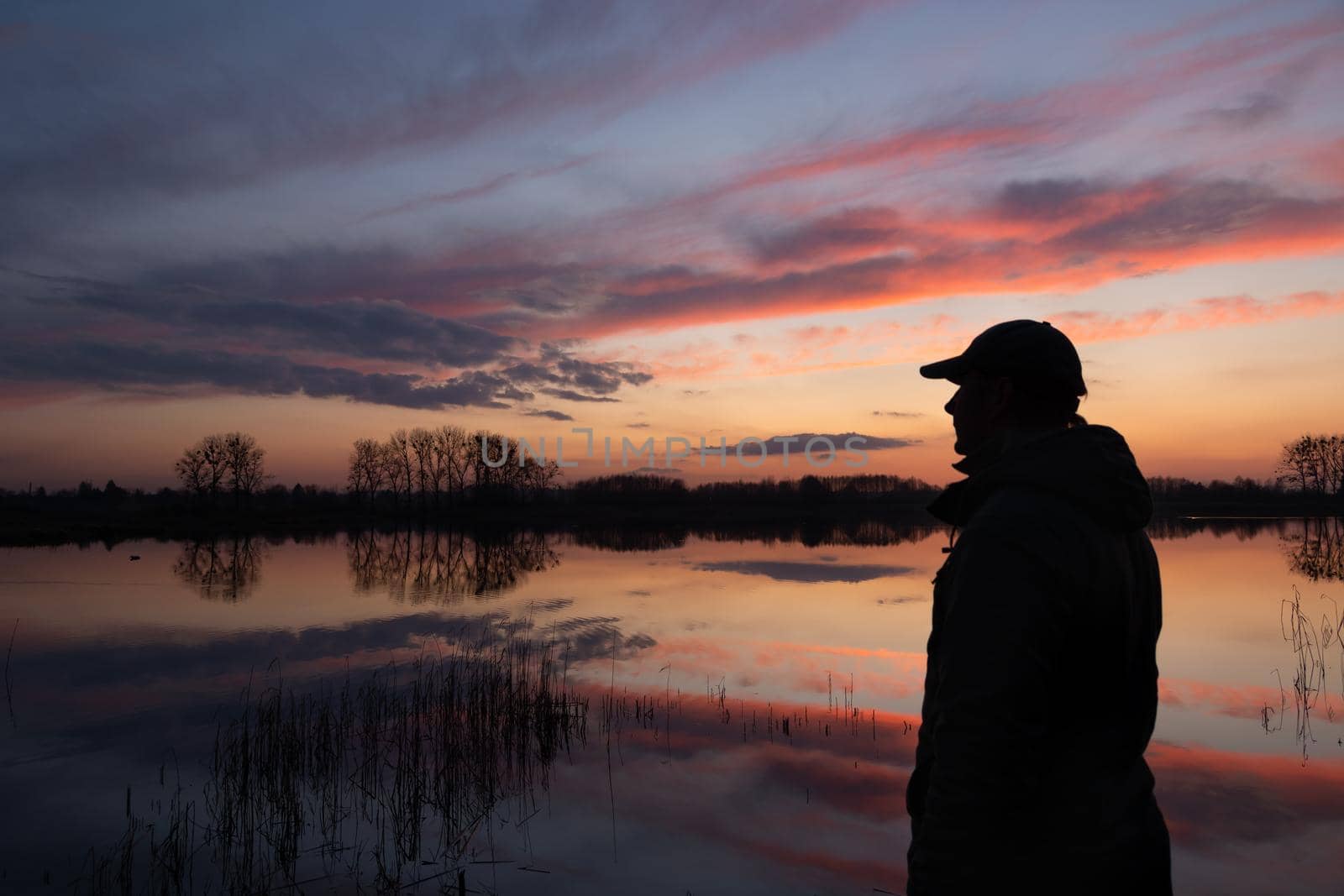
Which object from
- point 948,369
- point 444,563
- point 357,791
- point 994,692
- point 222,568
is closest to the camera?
point 994,692

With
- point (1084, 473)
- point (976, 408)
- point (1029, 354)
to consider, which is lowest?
point (1084, 473)

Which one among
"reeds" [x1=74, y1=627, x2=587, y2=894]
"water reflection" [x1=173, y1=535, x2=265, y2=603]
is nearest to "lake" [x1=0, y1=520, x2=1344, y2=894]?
"reeds" [x1=74, y1=627, x2=587, y2=894]

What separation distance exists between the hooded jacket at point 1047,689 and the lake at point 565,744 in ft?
19.6

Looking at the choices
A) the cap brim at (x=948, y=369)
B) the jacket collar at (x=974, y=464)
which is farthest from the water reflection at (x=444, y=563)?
the jacket collar at (x=974, y=464)

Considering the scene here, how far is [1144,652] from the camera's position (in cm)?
230

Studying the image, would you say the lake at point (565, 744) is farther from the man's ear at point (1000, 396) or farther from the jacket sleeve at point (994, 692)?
the man's ear at point (1000, 396)

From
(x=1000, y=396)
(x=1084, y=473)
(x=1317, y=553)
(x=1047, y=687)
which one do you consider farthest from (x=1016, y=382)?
(x=1317, y=553)

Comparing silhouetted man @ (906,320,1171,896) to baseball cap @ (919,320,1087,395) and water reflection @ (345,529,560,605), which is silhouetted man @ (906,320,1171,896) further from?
water reflection @ (345,529,560,605)

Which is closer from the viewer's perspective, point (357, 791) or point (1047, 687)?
point (1047, 687)

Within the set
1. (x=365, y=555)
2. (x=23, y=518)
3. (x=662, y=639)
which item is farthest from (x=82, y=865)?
(x=23, y=518)

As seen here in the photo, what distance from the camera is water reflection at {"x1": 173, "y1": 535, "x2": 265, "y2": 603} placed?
1249 inches

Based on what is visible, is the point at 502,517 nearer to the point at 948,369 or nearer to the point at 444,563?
the point at 444,563

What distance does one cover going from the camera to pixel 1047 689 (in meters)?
2.09

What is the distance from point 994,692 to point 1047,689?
0.48 feet
